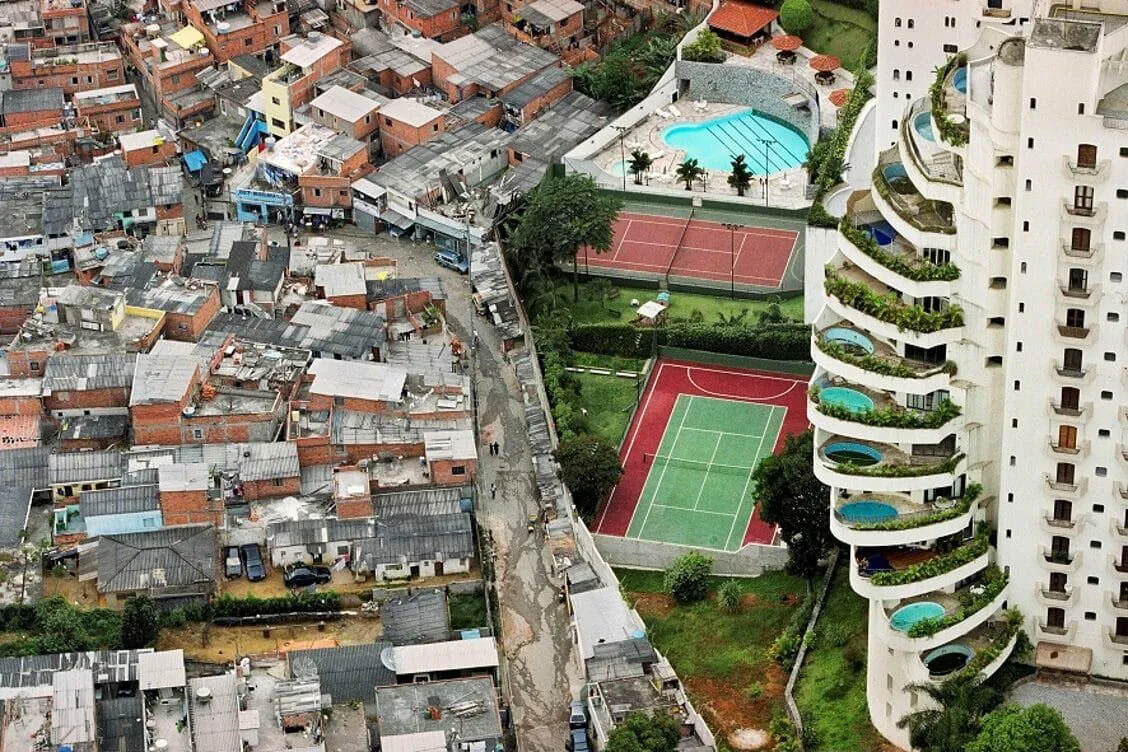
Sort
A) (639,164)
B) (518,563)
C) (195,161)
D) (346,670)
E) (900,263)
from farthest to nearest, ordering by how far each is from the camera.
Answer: (195,161), (639,164), (518,563), (346,670), (900,263)

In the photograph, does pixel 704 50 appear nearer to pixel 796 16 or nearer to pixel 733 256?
pixel 796 16

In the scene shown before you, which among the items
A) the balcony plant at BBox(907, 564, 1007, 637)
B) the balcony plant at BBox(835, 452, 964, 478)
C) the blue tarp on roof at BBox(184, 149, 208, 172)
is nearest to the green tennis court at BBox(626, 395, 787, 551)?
the balcony plant at BBox(835, 452, 964, 478)

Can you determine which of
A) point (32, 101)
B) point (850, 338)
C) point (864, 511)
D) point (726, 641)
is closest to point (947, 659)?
point (864, 511)

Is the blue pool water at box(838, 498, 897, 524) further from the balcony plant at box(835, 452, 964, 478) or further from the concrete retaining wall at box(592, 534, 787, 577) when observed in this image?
the concrete retaining wall at box(592, 534, 787, 577)

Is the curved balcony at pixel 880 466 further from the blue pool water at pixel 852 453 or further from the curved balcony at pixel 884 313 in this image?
the curved balcony at pixel 884 313

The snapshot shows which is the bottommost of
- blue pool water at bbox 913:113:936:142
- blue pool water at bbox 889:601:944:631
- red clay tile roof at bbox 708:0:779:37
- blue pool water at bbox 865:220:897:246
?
red clay tile roof at bbox 708:0:779:37
